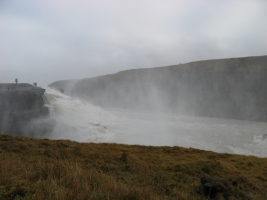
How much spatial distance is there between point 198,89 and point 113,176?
4373 centimetres

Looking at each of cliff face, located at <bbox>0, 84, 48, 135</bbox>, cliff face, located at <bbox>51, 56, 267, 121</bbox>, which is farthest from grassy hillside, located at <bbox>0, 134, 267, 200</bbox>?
cliff face, located at <bbox>51, 56, 267, 121</bbox>

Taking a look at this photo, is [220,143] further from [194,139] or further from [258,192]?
[258,192]

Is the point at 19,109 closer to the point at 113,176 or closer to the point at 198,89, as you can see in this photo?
the point at 113,176

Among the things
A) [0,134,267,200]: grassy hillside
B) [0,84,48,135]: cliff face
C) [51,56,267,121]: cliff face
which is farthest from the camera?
[51,56,267,121]: cliff face

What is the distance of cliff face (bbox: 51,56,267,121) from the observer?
38.9 meters

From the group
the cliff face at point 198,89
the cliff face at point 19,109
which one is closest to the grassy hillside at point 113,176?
the cliff face at point 19,109

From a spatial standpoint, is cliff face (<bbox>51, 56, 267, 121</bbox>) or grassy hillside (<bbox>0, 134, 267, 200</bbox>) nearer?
grassy hillside (<bbox>0, 134, 267, 200</bbox>)

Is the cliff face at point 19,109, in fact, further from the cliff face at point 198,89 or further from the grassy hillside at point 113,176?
the cliff face at point 198,89

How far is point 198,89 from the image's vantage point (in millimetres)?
46156

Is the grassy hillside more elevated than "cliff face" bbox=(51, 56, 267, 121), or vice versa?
"cliff face" bbox=(51, 56, 267, 121)

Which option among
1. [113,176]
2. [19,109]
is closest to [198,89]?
[19,109]

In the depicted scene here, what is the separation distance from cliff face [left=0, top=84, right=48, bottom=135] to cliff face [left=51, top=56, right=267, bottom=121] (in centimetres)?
2722

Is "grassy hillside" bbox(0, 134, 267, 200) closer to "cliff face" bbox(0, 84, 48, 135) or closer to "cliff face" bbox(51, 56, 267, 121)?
"cliff face" bbox(0, 84, 48, 135)

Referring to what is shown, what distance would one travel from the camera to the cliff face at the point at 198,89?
38875 mm
